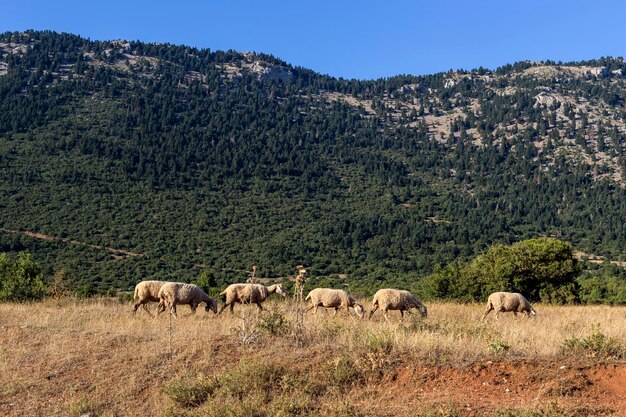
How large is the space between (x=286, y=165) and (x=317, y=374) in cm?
10806

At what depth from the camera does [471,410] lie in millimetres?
7859

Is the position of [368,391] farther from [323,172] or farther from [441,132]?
[441,132]

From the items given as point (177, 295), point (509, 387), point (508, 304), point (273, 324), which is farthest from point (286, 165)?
point (509, 387)

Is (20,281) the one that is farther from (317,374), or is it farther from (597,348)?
(597,348)

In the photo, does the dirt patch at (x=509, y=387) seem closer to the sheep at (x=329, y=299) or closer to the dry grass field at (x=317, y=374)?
the dry grass field at (x=317, y=374)

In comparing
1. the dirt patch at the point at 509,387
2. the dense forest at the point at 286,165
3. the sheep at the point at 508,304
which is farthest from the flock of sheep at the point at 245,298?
the dense forest at the point at 286,165

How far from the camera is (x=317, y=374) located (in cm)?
928

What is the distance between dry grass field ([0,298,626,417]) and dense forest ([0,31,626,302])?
96.7 feet

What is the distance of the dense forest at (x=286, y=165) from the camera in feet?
227

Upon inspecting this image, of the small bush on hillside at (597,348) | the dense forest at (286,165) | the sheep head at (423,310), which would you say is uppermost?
the dense forest at (286,165)

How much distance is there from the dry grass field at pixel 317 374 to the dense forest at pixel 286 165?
29.5 meters

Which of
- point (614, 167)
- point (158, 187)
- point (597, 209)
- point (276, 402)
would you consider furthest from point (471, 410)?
point (614, 167)

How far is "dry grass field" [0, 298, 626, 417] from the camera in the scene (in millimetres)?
8312

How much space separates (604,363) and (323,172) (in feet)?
346
